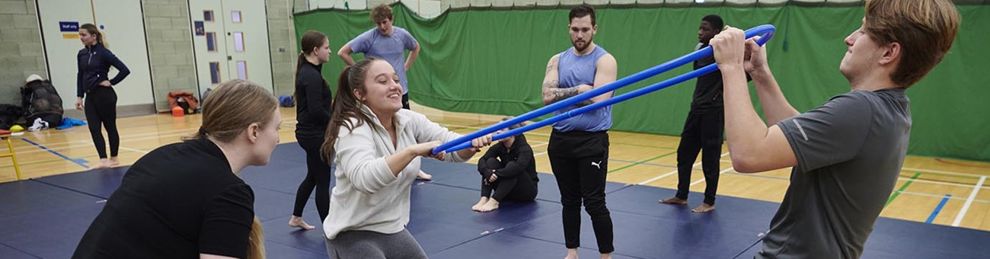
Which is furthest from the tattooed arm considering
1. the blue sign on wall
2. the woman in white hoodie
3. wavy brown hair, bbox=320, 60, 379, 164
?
the blue sign on wall

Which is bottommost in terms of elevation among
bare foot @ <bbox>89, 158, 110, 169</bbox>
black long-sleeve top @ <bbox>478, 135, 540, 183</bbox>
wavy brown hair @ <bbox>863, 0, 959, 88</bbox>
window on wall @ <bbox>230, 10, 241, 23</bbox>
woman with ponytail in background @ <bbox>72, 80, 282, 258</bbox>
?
bare foot @ <bbox>89, 158, 110, 169</bbox>

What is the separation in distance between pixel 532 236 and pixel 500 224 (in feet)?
1.33

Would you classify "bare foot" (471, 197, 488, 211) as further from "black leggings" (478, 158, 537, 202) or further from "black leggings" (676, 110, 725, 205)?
"black leggings" (676, 110, 725, 205)

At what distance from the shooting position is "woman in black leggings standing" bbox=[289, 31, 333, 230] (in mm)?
4406

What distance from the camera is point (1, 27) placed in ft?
38.9

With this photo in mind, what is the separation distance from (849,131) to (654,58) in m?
8.61

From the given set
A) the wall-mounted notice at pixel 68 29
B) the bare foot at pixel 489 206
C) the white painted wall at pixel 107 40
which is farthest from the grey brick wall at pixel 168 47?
the bare foot at pixel 489 206

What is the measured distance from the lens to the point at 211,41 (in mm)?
14477

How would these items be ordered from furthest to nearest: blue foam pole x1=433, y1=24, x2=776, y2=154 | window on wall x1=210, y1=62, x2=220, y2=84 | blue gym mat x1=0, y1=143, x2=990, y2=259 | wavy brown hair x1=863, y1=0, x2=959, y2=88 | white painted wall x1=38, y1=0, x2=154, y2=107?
1. window on wall x1=210, y1=62, x2=220, y2=84
2. white painted wall x1=38, y1=0, x2=154, y2=107
3. blue gym mat x1=0, y1=143, x2=990, y2=259
4. blue foam pole x1=433, y1=24, x2=776, y2=154
5. wavy brown hair x1=863, y1=0, x2=959, y2=88

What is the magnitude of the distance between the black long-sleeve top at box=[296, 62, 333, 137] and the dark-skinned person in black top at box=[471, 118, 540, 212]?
67.1 inches

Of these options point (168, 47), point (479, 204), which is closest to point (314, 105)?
point (479, 204)

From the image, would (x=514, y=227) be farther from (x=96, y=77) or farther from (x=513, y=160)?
(x=96, y=77)

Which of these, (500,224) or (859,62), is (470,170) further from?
(859,62)

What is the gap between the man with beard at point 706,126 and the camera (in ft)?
17.0
